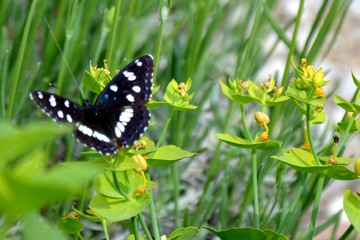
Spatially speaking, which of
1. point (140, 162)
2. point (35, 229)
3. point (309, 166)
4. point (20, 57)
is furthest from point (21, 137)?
point (20, 57)

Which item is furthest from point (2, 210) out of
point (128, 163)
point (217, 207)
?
point (217, 207)

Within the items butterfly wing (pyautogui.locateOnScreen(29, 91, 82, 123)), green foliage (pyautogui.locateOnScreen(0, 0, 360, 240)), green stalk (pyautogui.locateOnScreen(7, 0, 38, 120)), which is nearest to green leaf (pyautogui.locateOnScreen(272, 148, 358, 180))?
green foliage (pyautogui.locateOnScreen(0, 0, 360, 240))

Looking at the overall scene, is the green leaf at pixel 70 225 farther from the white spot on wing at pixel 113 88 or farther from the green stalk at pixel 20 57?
the green stalk at pixel 20 57

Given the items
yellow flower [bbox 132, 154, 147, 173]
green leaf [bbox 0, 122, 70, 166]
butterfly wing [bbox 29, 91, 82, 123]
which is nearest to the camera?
green leaf [bbox 0, 122, 70, 166]

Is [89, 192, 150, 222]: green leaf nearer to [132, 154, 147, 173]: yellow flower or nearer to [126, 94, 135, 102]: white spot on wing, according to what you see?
[132, 154, 147, 173]: yellow flower

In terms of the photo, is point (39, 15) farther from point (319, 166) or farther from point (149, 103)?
point (319, 166)

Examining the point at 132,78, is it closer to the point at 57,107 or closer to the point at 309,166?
the point at 57,107
